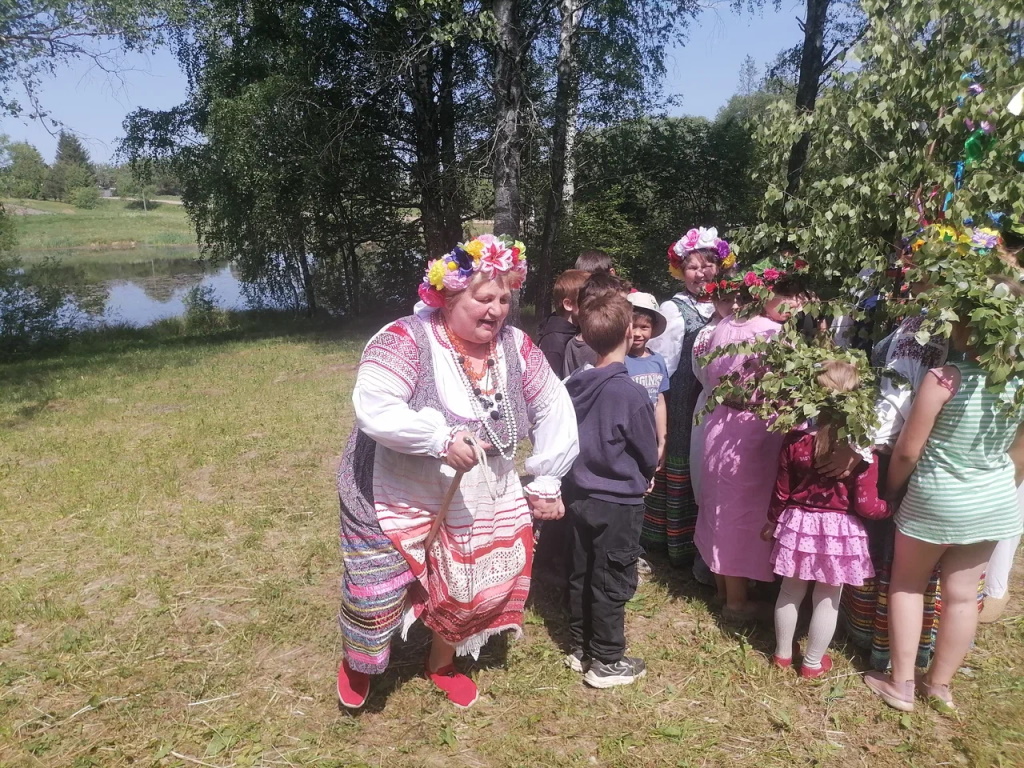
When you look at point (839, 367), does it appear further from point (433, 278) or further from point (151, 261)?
point (151, 261)

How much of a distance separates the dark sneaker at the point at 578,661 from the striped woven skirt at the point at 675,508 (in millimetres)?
928

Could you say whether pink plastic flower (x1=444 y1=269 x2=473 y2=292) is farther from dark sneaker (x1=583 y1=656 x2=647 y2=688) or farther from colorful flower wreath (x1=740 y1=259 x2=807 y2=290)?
dark sneaker (x1=583 y1=656 x2=647 y2=688)

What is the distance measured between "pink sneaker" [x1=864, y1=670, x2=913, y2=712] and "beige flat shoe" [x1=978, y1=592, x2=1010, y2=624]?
2.66ft

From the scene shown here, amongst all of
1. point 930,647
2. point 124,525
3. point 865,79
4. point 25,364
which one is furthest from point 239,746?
point 25,364

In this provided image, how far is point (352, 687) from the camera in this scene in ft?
9.23

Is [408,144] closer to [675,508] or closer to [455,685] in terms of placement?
[675,508]

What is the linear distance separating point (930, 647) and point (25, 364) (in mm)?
12720

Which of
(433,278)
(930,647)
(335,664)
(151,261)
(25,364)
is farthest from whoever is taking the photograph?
(151,261)

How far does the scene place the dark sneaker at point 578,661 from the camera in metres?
3.09

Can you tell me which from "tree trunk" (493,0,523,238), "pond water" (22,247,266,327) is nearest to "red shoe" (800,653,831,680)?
"tree trunk" (493,0,523,238)

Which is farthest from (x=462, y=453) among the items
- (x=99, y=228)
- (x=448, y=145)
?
(x=99, y=228)

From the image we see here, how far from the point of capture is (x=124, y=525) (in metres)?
4.62

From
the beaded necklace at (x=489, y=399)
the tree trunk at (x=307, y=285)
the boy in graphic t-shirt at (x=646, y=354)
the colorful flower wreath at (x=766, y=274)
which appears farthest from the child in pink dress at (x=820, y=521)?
the tree trunk at (x=307, y=285)

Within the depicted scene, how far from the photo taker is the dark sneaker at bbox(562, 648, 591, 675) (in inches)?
122
